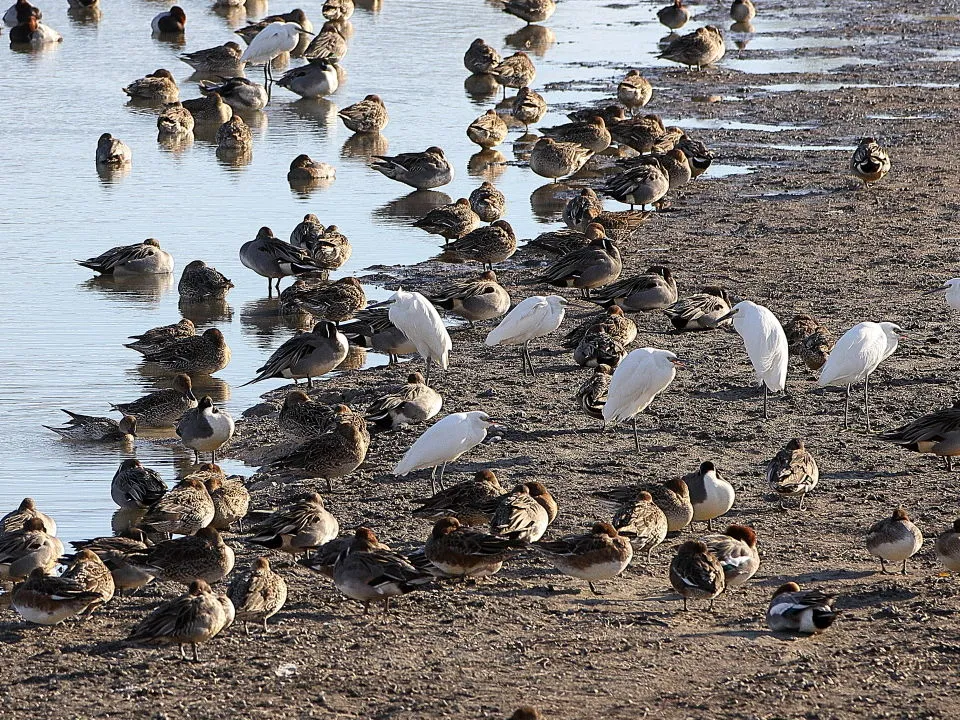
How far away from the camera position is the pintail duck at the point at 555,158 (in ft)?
59.6

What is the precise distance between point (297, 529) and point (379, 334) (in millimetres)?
3996

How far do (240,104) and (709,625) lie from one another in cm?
1706

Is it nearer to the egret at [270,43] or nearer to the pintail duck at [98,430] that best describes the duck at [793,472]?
the pintail duck at [98,430]

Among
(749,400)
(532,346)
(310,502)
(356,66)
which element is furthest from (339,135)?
(310,502)

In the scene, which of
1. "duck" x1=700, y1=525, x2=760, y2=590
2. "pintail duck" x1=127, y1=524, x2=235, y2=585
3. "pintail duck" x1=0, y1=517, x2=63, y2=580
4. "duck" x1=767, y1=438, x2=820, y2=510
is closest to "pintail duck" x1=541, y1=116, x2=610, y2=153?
"duck" x1=767, y1=438, x2=820, y2=510

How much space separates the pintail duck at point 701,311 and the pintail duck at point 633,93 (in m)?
8.98

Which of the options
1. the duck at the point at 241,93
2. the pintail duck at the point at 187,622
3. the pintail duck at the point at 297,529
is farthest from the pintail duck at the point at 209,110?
the pintail duck at the point at 187,622

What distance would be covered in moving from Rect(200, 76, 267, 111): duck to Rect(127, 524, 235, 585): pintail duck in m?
15.7

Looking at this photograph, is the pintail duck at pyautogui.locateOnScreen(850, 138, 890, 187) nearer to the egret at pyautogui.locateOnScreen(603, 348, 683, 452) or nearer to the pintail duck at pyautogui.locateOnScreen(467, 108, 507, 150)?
the pintail duck at pyautogui.locateOnScreen(467, 108, 507, 150)

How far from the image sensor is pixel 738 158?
19328mm

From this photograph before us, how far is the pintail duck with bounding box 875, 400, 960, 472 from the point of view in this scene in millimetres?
9750

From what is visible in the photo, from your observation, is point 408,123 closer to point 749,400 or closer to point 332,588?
point 749,400

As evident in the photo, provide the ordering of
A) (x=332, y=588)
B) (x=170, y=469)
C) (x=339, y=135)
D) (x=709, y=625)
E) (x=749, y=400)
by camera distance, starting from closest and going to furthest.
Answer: (x=709, y=625) < (x=332, y=588) < (x=170, y=469) < (x=749, y=400) < (x=339, y=135)

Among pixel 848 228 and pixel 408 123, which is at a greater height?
pixel 848 228
